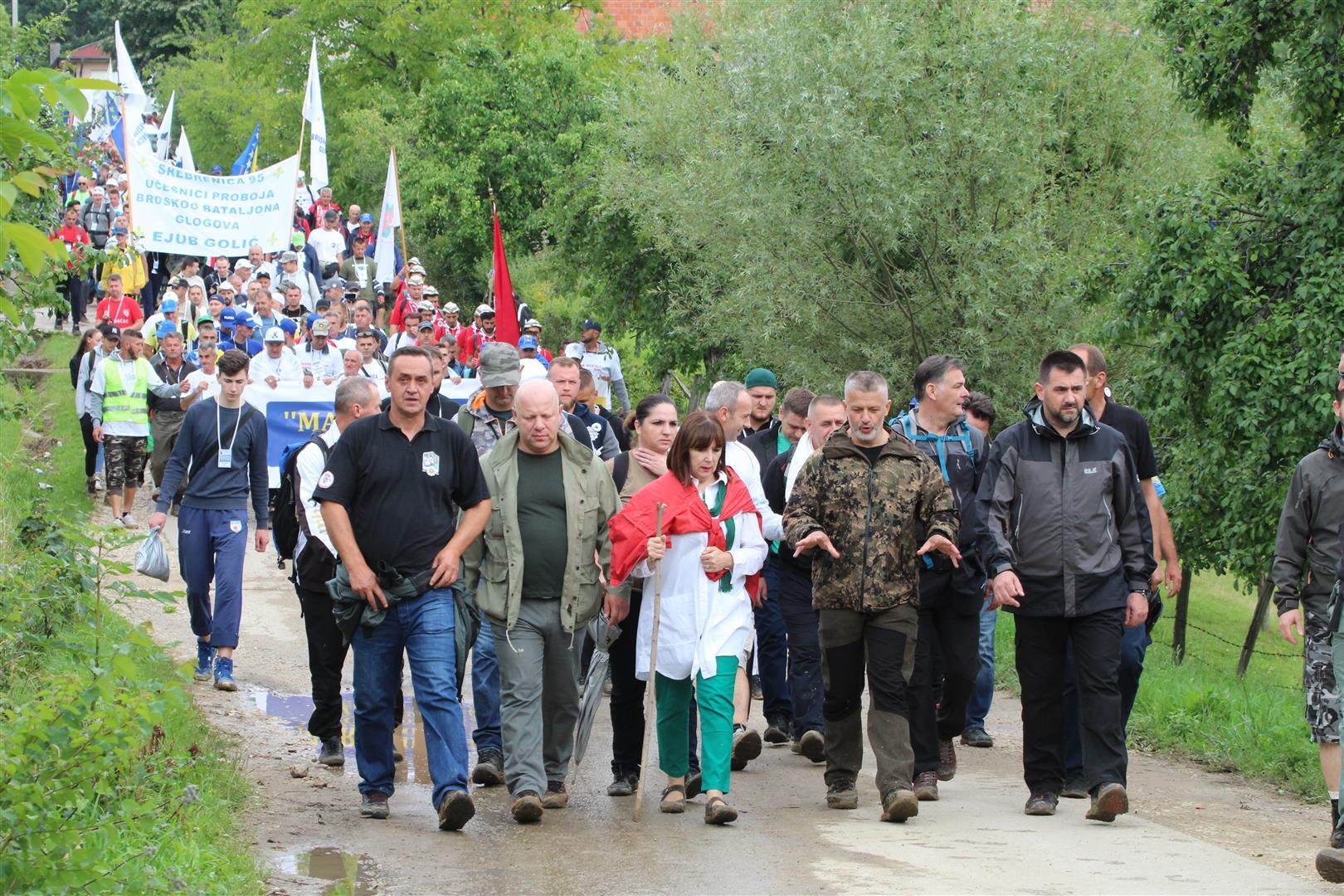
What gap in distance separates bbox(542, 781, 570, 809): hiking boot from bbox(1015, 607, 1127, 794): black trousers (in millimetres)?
2238

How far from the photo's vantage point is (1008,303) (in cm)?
1972

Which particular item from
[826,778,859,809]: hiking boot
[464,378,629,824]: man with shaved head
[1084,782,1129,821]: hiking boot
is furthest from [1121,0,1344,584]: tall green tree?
[464,378,629,824]: man with shaved head

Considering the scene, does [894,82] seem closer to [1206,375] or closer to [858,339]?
[858,339]

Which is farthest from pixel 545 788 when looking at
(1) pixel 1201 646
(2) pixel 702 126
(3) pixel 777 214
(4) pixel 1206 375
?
(1) pixel 1201 646

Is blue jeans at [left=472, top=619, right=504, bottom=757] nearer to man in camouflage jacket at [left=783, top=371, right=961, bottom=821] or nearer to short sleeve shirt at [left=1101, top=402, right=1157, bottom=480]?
man in camouflage jacket at [left=783, top=371, right=961, bottom=821]

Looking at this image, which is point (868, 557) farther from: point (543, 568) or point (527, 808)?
point (527, 808)

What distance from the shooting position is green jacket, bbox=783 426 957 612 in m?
8.08

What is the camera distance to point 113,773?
6344 mm

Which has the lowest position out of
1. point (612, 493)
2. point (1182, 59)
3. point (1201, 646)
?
point (1201, 646)

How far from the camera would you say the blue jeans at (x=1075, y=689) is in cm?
828

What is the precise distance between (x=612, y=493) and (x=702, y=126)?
1819 cm

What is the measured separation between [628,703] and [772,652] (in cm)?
194

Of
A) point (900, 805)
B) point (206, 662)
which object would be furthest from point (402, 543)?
point (206, 662)

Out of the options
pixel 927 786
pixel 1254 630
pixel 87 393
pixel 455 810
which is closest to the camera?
pixel 455 810
